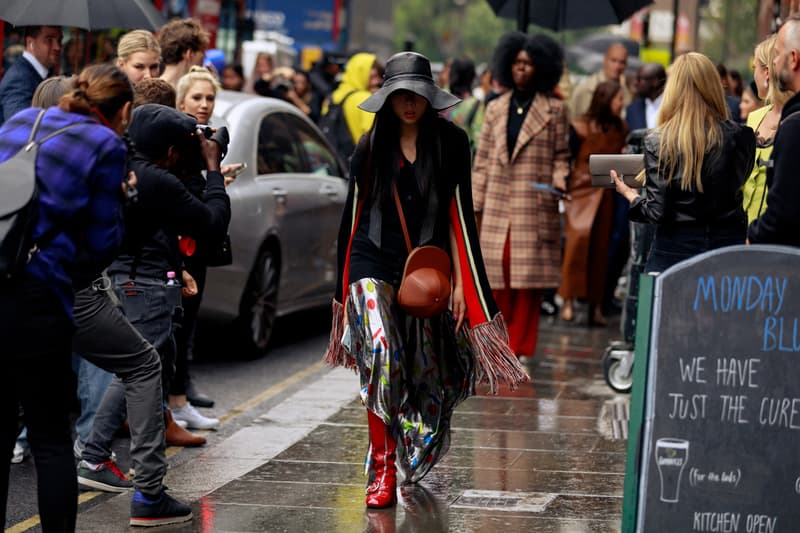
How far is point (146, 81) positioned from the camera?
710 centimetres

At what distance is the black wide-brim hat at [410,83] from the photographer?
6.37m

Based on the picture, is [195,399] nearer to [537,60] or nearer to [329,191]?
[329,191]

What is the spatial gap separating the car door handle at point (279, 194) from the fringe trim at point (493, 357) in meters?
4.14

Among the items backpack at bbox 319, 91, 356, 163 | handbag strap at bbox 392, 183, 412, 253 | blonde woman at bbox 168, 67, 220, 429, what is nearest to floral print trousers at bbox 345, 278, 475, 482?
handbag strap at bbox 392, 183, 412, 253

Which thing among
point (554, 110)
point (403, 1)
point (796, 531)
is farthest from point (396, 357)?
point (403, 1)

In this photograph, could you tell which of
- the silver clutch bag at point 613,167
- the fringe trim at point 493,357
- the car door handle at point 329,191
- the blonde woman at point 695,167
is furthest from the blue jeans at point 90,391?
the car door handle at point 329,191

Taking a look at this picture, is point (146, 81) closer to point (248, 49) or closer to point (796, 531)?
point (796, 531)

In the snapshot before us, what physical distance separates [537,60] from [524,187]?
2.93ft

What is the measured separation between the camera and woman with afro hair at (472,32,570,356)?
10.2 metres

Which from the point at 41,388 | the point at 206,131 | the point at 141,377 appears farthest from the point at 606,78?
the point at 41,388

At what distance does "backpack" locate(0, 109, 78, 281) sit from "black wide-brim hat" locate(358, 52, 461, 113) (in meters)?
1.75

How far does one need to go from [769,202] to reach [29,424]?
2.63 metres

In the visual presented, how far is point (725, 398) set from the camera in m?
4.82

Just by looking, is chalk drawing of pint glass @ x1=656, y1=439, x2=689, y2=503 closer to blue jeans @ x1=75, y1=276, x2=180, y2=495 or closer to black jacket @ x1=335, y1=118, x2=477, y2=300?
black jacket @ x1=335, y1=118, x2=477, y2=300
